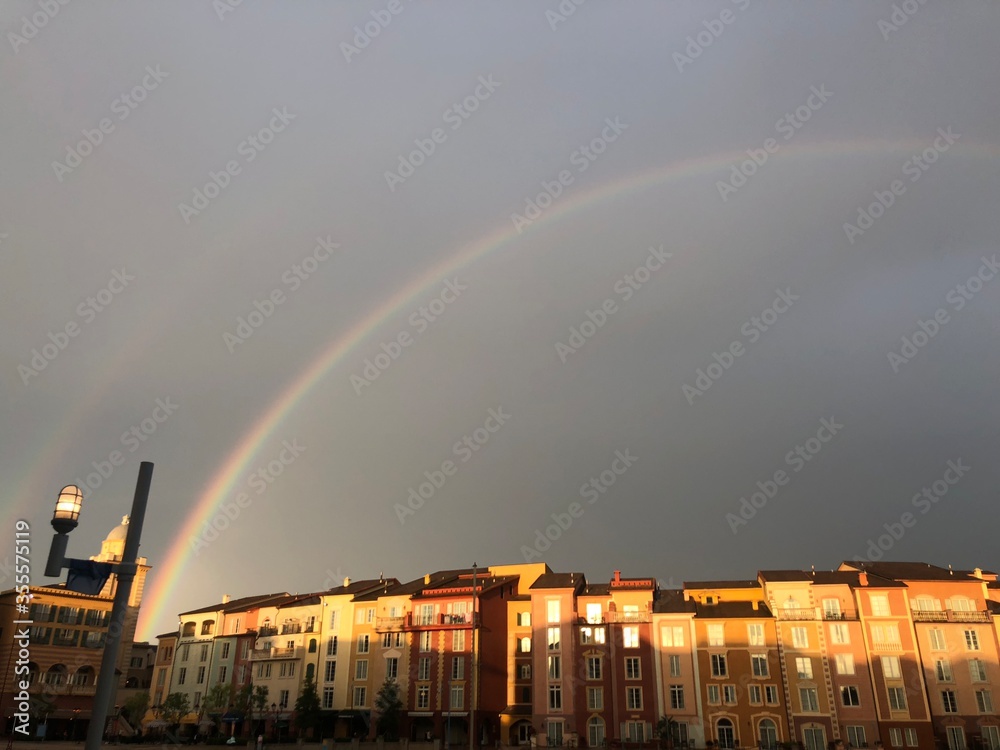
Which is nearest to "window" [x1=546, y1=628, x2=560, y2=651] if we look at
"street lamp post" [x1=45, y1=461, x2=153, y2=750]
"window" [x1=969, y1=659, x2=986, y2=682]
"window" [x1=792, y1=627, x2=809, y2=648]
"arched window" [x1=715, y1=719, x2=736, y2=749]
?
"arched window" [x1=715, y1=719, x2=736, y2=749]

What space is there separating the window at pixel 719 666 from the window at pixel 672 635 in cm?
297

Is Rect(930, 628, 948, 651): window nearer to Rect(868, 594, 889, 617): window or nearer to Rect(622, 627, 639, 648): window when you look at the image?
Rect(868, 594, 889, 617): window

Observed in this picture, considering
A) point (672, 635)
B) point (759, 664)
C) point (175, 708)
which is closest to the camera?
point (759, 664)

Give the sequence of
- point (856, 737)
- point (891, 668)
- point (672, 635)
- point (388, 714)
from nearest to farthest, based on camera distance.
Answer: point (856, 737) → point (891, 668) → point (672, 635) → point (388, 714)

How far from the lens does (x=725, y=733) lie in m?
63.1

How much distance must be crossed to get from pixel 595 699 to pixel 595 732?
2.61 meters

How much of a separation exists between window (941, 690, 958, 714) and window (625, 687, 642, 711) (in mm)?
23854

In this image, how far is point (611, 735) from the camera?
65188 millimetres

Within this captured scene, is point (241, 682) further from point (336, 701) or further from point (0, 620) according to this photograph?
point (0, 620)

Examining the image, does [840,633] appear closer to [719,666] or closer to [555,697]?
[719,666]

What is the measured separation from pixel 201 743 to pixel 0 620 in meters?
27.8

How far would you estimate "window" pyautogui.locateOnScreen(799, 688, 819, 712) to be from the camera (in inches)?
2461

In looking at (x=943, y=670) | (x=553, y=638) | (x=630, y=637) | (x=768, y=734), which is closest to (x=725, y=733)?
(x=768, y=734)

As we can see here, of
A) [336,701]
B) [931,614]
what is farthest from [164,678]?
[931,614]
